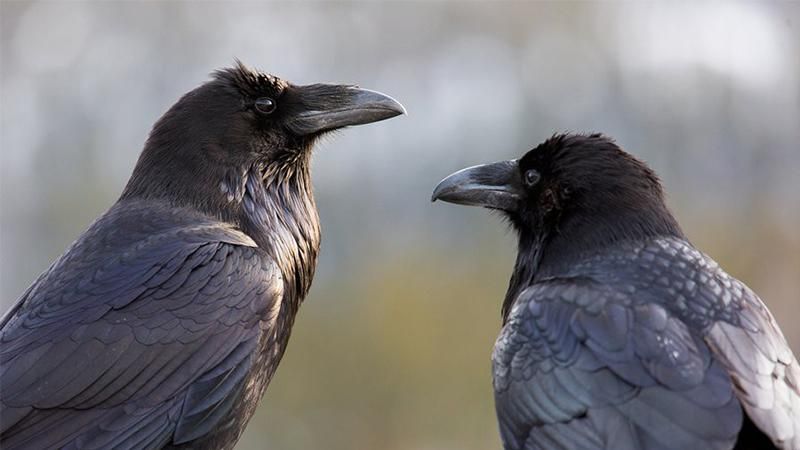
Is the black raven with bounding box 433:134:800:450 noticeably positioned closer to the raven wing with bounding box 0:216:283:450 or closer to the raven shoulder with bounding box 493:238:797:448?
the raven shoulder with bounding box 493:238:797:448

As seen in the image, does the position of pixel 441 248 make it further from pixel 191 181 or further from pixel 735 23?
pixel 191 181

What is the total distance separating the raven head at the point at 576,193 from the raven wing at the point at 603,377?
39 centimetres

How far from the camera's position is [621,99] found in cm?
2284

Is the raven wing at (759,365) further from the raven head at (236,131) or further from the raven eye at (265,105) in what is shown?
the raven eye at (265,105)

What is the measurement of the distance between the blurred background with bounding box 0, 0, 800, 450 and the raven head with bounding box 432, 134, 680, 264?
1137 centimetres

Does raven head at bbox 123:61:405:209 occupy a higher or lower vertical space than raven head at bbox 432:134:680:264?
higher

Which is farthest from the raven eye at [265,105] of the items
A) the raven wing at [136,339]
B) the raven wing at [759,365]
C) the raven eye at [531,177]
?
the raven wing at [759,365]

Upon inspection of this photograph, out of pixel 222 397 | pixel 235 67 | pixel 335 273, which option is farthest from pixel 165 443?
pixel 335 273

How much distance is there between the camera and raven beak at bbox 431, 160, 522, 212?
541 centimetres

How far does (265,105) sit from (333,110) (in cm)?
33

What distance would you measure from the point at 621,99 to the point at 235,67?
17.9 metres

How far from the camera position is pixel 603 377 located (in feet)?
14.1

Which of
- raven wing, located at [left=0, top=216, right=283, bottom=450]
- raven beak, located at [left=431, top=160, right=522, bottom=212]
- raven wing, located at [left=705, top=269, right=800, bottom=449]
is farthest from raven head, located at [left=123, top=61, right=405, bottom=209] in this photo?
raven wing, located at [left=705, top=269, right=800, bottom=449]

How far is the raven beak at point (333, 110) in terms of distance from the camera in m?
5.70
